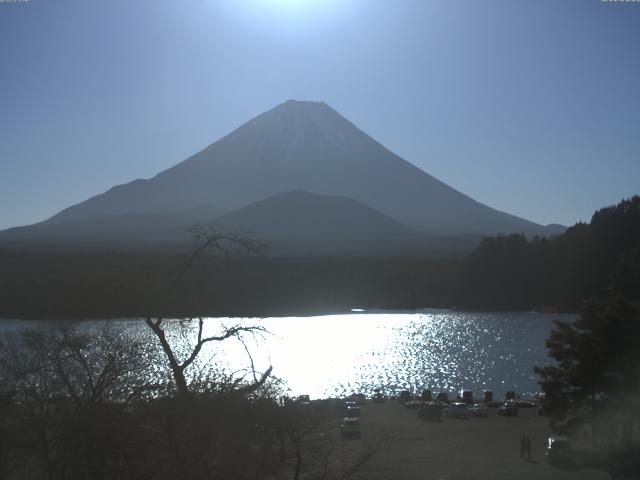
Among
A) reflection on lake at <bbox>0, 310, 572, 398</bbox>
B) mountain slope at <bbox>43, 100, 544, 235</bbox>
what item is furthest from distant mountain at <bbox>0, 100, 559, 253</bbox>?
reflection on lake at <bbox>0, 310, 572, 398</bbox>

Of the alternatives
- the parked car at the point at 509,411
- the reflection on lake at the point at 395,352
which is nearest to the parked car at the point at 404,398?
the reflection on lake at the point at 395,352

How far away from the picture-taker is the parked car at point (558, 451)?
11352 mm

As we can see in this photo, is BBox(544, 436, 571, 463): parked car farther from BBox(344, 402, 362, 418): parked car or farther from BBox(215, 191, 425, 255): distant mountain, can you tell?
BBox(215, 191, 425, 255): distant mountain

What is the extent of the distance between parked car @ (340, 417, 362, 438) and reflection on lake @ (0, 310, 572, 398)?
93.3 inches

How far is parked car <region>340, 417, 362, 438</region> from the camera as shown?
14.2 metres

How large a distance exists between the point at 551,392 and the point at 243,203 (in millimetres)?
99287

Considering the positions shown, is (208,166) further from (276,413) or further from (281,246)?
(276,413)

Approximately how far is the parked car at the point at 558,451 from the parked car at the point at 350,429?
387cm

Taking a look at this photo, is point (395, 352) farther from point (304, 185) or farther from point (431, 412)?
point (304, 185)

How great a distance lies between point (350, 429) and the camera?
1434 cm

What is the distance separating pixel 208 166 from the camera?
4491 inches

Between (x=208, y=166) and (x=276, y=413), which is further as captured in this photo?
(x=208, y=166)

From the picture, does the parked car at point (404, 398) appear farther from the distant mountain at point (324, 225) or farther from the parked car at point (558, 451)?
the distant mountain at point (324, 225)

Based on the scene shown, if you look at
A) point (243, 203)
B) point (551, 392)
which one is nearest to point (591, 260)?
point (551, 392)
